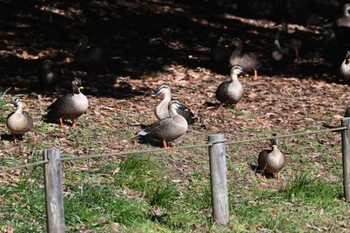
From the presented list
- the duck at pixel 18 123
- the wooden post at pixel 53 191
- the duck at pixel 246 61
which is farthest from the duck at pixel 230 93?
the wooden post at pixel 53 191

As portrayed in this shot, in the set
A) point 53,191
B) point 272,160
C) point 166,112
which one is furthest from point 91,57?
point 53,191

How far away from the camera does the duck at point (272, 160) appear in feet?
37.3

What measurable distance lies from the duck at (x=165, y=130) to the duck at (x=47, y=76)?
3.28m

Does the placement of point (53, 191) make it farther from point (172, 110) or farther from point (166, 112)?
point (166, 112)

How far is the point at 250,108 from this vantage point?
48.6 ft

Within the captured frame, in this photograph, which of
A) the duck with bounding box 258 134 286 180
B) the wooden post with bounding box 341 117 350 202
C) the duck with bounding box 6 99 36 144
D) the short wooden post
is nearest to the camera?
the short wooden post

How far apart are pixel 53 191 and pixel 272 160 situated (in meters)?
4.04

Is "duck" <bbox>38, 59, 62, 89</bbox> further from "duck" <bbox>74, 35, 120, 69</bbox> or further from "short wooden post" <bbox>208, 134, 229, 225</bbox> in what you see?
"short wooden post" <bbox>208, 134, 229, 225</bbox>

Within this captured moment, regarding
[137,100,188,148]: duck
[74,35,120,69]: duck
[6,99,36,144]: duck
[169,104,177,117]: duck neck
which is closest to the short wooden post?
[137,100,188,148]: duck

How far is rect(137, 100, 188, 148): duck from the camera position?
39.7 feet

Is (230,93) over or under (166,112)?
over

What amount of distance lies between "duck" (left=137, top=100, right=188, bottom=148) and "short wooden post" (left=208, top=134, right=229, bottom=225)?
2801 mm

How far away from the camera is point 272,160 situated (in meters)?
11.4

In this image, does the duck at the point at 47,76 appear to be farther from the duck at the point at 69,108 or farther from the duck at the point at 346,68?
A: the duck at the point at 346,68
